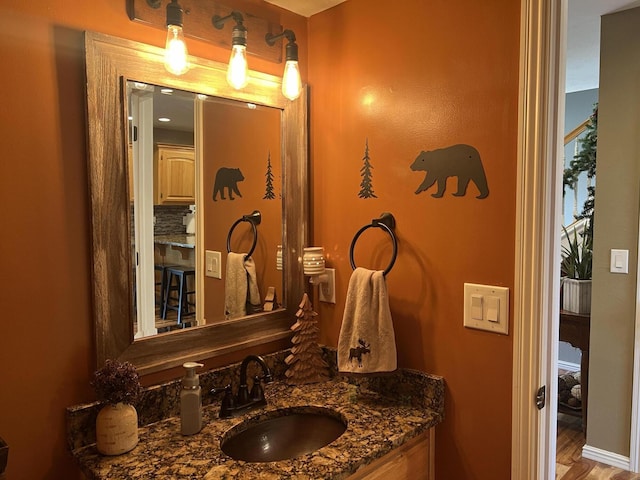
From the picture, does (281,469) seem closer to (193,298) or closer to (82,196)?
(193,298)

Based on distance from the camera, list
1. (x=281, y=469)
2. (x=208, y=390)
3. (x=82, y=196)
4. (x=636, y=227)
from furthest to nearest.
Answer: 1. (x=636, y=227)
2. (x=208, y=390)
3. (x=82, y=196)
4. (x=281, y=469)

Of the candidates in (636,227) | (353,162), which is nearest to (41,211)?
(353,162)

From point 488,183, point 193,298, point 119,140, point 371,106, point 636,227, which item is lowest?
point 193,298

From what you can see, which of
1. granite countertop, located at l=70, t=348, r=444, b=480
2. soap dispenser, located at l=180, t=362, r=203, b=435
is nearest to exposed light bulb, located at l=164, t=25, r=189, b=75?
soap dispenser, located at l=180, t=362, r=203, b=435

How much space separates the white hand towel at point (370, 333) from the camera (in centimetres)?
150

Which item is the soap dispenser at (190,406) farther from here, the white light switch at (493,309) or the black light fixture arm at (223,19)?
the black light fixture arm at (223,19)

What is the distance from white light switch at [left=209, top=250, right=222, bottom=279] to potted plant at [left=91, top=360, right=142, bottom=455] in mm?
446

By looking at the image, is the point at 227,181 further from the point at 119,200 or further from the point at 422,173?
the point at 422,173

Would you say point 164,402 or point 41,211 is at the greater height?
point 41,211

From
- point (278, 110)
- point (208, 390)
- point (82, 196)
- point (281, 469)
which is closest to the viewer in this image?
point (281, 469)

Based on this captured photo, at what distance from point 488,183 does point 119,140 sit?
3.41ft

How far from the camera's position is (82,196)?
126 cm

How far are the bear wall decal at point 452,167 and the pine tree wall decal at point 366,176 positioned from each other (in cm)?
18

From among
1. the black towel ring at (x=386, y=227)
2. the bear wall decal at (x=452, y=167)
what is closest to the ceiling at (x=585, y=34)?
the bear wall decal at (x=452, y=167)
